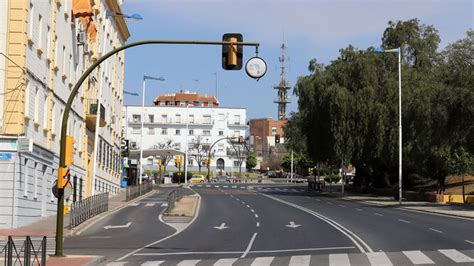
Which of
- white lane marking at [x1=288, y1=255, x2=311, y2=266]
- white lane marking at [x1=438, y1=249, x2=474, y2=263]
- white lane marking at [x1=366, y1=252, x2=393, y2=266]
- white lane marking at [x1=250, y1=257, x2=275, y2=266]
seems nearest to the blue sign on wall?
white lane marking at [x1=250, y1=257, x2=275, y2=266]

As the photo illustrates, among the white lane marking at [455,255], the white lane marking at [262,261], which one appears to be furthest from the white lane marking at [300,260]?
the white lane marking at [455,255]

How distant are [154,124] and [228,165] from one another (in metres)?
18.5

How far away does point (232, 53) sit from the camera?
57.5 ft

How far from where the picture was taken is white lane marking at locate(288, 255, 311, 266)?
691 inches

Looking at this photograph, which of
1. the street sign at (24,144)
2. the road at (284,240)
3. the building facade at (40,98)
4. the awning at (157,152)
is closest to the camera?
the road at (284,240)

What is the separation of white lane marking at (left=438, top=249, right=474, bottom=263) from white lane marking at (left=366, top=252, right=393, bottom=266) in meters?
1.81

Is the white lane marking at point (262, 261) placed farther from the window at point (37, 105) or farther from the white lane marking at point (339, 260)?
the window at point (37, 105)

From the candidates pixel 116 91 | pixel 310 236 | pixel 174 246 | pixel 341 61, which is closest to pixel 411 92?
pixel 341 61

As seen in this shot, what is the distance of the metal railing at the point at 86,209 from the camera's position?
29438 mm

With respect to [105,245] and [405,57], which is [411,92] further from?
[105,245]

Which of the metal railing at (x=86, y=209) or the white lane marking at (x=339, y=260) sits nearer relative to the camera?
the white lane marking at (x=339, y=260)

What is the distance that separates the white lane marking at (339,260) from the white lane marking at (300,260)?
0.63 metres

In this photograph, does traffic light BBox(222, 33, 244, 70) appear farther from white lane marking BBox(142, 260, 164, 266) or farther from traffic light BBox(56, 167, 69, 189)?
traffic light BBox(56, 167, 69, 189)

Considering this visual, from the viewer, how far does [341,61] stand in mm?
66125
